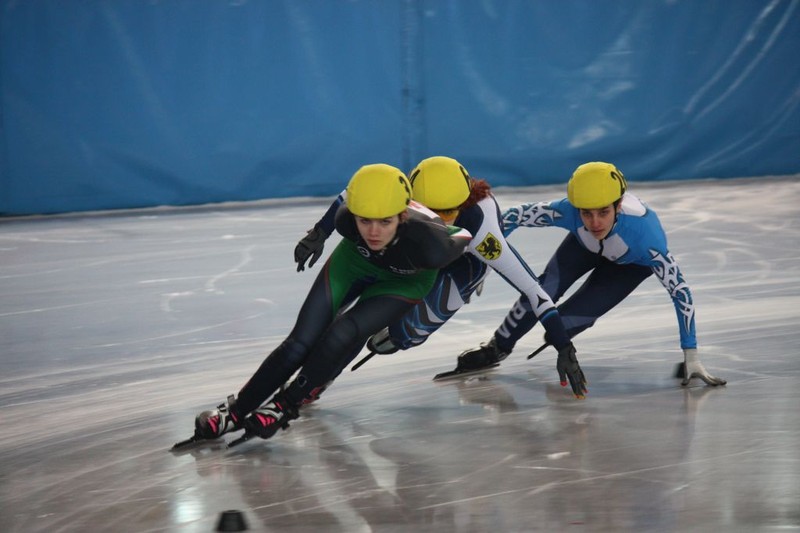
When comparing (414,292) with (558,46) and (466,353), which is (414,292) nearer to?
(466,353)

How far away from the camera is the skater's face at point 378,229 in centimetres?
345

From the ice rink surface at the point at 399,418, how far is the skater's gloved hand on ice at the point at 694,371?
A: 0.15 ft

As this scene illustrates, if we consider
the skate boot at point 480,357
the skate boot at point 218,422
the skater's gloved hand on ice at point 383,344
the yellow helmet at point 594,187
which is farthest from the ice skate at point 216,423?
the yellow helmet at point 594,187

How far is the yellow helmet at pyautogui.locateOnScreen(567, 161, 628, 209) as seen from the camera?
3.96m

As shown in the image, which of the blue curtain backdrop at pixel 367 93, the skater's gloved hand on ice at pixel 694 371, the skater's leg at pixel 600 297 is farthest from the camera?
the blue curtain backdrop at pixel 367 93

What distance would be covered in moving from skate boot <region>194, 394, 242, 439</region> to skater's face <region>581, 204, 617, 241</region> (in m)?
1.43

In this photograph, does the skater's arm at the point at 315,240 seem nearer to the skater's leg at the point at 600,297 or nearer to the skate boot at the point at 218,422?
the skate boot at the point at 218,422

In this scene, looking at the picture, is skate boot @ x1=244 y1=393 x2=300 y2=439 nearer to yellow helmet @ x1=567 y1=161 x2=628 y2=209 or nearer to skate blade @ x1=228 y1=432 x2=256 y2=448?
skate blade @ x1=228 y1=432 x2=256 y2=448

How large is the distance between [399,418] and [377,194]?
36.0 inches

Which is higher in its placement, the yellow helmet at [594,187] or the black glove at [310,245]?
the yellow helmet at [594,187]

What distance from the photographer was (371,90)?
9.95m

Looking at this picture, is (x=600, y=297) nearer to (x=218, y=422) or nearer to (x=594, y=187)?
(x=594, y=187)

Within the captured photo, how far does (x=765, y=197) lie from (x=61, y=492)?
7426 millimetres

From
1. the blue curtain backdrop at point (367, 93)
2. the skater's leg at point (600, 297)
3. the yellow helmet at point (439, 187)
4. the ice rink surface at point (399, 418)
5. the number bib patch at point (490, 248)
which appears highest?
the blue curtain backdrop at point (367, 93)
